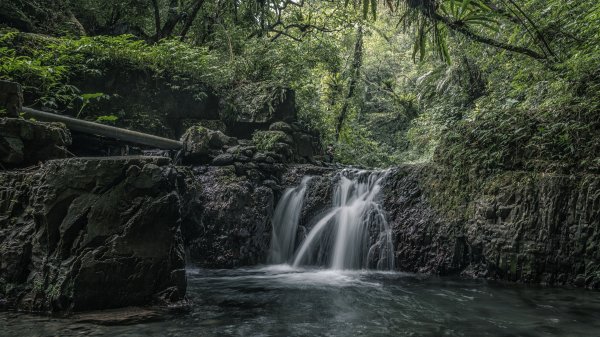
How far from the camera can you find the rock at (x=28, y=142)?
190 inches

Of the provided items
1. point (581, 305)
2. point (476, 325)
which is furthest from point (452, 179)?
point (476, 325)

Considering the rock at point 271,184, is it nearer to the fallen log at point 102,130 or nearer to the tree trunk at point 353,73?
the fallen log at point 102,130

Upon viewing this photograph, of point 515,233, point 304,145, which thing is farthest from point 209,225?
point 515,233

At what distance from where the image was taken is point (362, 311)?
4.41 metres

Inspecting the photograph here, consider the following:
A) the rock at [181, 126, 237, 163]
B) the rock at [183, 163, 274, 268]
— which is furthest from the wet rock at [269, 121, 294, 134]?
the rock at [183, 163, 274, 268]

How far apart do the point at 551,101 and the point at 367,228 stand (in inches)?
154

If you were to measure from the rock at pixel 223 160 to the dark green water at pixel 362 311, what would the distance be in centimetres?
317

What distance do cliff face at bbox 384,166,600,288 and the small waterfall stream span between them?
1.60ft

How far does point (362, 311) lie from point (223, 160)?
210 inches

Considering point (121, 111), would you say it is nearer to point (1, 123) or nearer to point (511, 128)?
point (1, 123)

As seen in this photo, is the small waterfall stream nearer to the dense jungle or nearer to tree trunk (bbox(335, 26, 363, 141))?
the dense jungle

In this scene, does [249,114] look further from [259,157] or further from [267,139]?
[259,157]

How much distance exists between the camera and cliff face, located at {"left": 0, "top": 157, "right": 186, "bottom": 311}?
3.93 meters

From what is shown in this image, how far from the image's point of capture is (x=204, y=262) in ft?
25.1
